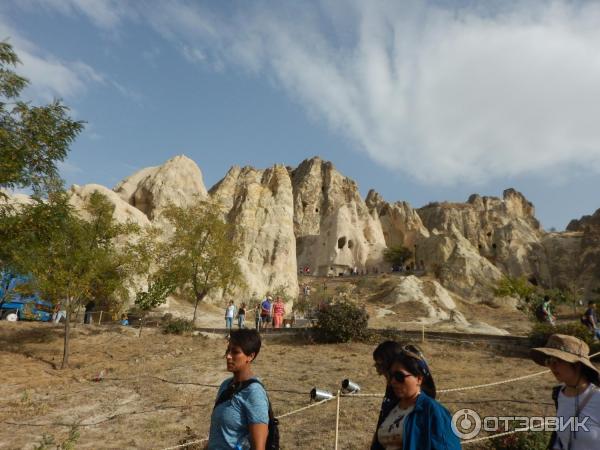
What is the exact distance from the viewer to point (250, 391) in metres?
2.97

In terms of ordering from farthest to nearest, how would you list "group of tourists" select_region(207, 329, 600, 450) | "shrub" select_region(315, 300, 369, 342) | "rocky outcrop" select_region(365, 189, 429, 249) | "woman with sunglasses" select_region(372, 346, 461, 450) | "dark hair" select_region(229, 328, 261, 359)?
1. "rocky outcrop" select_region(365, 189, 429, 249)
2. "shrub" select_region(315, 300, 369, 342)
3. "dark hair" select_region(229, 328, 261, 359)
4. "group of tourists" select_region(207, 329, 600, 450)
5. "woman with sunglasses" select_region(372, 346, 461, 450)

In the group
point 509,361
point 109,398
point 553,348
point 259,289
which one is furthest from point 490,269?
point 553,348

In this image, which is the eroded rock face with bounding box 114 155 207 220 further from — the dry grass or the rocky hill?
the dry grass

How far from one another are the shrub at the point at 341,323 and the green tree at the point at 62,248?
811 centimetres

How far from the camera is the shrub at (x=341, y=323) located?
1591 cm

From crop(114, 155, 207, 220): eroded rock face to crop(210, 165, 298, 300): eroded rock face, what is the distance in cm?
311

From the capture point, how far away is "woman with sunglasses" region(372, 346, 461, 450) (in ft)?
8.11

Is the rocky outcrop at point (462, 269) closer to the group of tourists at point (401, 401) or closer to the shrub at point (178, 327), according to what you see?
the shrub at point (178, 327)

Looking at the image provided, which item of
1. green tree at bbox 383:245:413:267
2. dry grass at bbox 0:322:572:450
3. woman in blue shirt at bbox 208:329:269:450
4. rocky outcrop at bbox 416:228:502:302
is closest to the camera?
woman in blue shirt at bbox 208:329:269:450

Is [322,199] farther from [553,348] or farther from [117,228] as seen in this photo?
[553,348]

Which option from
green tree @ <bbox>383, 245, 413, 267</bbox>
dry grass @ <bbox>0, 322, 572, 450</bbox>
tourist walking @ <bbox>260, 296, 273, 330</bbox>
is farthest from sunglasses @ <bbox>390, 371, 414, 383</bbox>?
green tree @ <bbox>383, 245, 413, 267</bbox>

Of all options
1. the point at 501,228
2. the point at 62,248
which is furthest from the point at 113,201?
the point at 501,228

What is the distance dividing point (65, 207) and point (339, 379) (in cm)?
773

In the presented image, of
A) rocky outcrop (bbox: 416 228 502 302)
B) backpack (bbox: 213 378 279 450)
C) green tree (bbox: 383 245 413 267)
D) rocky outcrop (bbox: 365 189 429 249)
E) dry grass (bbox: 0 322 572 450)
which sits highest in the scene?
rocky outcrop (bbox: 365 189 429 249)
